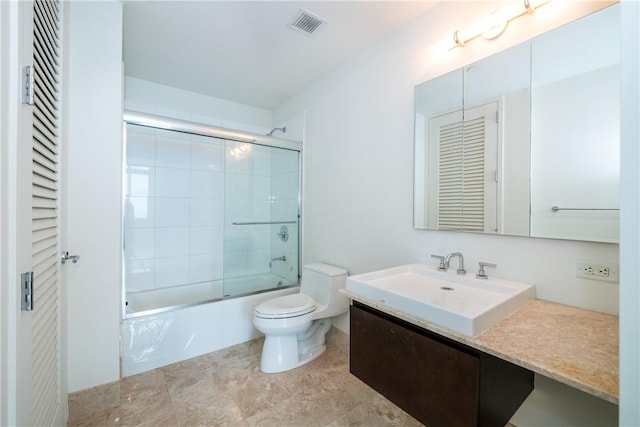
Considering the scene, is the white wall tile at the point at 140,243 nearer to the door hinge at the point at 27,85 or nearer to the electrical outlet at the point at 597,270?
the door hinge at the point at 27,85

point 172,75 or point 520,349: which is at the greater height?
point 172,75

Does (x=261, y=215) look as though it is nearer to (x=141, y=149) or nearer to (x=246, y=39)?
(x=141, y=149)

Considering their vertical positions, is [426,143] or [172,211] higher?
[426,143]

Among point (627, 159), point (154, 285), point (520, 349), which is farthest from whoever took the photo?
point (154, 285)

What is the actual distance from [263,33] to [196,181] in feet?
5.29

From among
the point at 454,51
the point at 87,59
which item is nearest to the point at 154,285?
the point at 87,59

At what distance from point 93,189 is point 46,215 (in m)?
0.56

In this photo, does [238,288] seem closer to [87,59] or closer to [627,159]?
[87,59]

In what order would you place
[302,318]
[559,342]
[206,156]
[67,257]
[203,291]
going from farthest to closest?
1. [206,156]
2. [203,291]
3. [302,318]
4. [67,257]
5. [559,342]

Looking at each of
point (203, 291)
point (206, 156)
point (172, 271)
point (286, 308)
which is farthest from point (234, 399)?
point (206, 156)

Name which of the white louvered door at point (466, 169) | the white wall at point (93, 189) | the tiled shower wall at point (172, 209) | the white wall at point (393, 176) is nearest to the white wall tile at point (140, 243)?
the tiled shower wall at point (172, 209)

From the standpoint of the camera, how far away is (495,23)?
4.59ft

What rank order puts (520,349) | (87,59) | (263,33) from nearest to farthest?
(520,349)
(87,59)
(263,33)

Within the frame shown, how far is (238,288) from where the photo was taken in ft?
8.24
